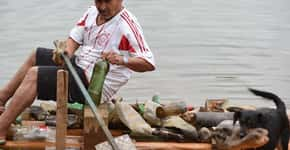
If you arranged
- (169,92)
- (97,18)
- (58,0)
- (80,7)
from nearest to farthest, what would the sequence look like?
(97,18), (169,92), (80,7), (58,0)

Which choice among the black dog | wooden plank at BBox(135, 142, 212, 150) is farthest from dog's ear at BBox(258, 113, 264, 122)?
wooden plank at BBox(135, 142, 212, 150)

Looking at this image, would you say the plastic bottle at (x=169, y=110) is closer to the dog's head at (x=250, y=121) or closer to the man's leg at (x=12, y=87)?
the dog's head at (x=250, y=121)

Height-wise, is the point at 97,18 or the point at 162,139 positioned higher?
the point at 97,18

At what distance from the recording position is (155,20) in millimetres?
9484

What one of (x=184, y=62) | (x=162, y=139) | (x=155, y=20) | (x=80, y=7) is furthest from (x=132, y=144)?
(x=80, y=7)

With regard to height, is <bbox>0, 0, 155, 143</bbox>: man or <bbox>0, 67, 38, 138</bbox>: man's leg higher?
<bbox>0, 0, 155, 143</bbox>: man

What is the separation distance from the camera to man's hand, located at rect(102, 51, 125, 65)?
12.3 feet

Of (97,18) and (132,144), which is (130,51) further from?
(132,144)

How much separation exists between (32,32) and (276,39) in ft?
7.82

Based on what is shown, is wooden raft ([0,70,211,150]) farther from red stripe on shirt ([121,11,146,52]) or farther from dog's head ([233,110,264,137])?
red stripe on shirt ([121,11,146,52])

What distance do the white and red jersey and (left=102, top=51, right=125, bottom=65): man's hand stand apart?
0.11 meters

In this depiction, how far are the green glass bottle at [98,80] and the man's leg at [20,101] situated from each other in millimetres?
311

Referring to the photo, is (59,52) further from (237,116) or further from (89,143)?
(237,116)

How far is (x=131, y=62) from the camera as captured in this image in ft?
12.6
